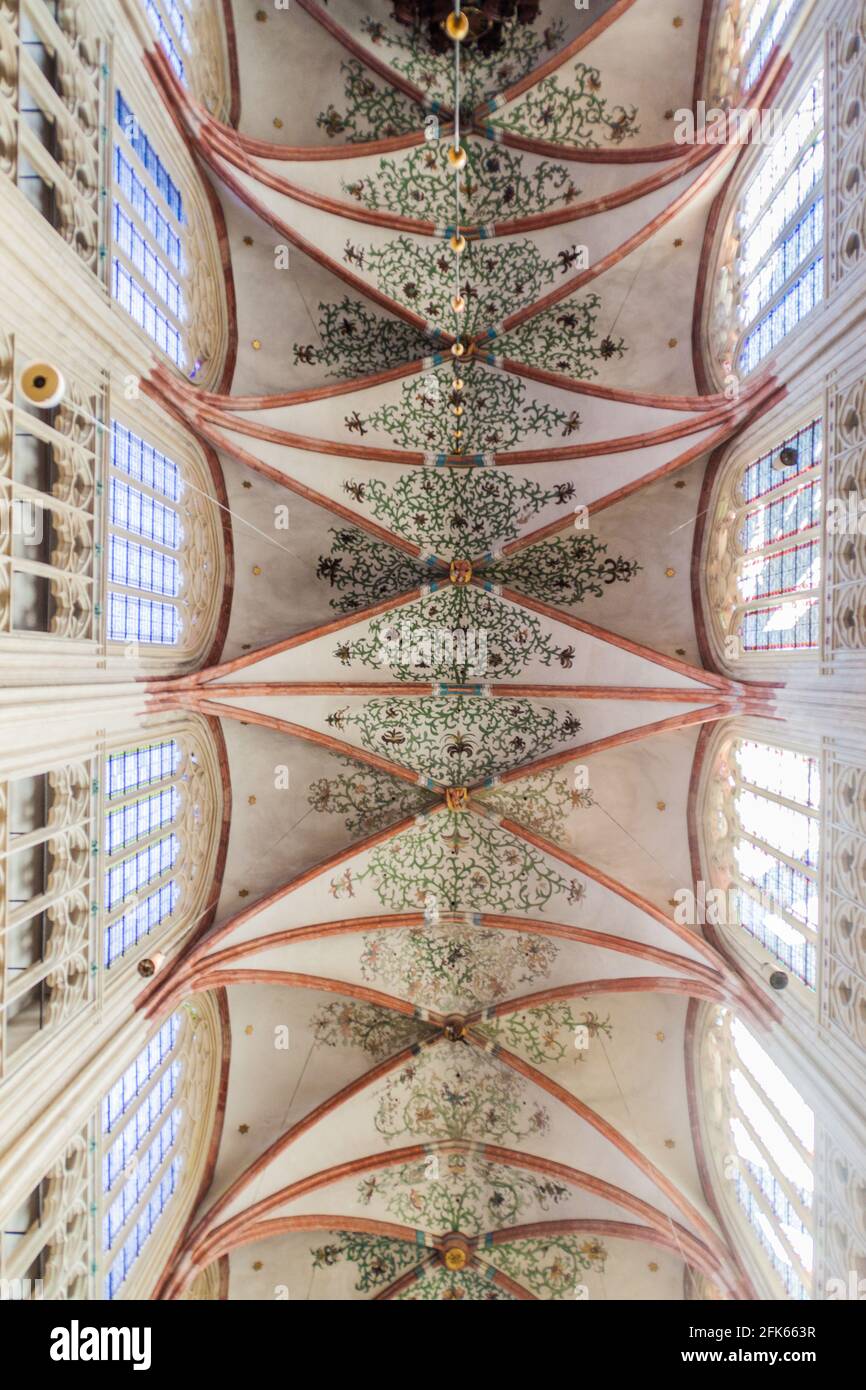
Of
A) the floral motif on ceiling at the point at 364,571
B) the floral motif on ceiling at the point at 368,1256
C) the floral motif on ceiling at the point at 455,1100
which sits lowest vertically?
the floral motif on ceiling at the point at 368,1256

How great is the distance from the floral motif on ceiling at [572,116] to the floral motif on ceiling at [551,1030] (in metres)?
14.9

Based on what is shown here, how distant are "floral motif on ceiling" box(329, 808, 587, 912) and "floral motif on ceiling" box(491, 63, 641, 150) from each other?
1156 cm

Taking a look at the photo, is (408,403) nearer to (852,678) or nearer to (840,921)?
(852,678)

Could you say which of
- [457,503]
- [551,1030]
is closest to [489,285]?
[457,503]

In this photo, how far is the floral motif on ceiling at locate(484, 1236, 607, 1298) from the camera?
48.8 ft

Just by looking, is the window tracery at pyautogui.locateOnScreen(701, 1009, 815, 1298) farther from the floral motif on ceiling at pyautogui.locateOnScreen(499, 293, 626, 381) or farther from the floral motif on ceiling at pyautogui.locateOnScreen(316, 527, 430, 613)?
the floral motif on ceiling at pyautogui.locateOnScreen(499, 293, 626, 381)

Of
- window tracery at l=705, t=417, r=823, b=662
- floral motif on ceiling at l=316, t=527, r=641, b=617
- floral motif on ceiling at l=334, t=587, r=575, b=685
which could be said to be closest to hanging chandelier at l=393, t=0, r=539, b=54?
window tracery at l=705, t=417, r=823, b=662

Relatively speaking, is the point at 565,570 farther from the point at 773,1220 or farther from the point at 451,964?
the point at 773,1220

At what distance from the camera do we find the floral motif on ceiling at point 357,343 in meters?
14.2

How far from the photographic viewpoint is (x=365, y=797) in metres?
15.4

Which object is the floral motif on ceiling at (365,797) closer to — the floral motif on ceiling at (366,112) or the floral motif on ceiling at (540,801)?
the floral motif on ceiling at (540,801)

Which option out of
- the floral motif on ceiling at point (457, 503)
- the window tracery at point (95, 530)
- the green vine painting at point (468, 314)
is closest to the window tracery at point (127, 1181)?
the window tracery at point (95, 530)

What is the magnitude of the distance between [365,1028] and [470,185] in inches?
598
